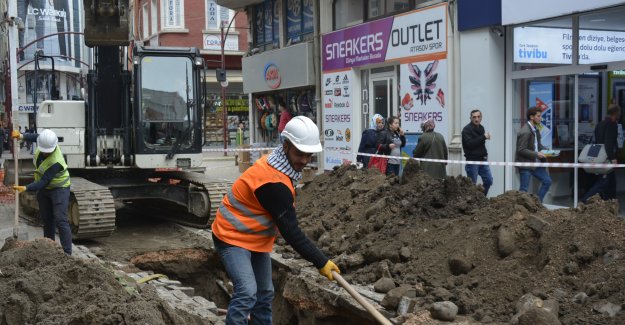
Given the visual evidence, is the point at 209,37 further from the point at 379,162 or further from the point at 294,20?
the point at 379,162

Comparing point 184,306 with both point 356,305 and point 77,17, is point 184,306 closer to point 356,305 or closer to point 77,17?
point 356,305

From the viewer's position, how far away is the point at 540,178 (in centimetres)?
1174

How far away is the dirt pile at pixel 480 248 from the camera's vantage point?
6371 millimetres

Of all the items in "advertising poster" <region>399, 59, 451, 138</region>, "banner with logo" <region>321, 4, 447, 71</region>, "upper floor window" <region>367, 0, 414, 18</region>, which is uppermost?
"upper floor window" <region>367, 0, 414, 18</region>

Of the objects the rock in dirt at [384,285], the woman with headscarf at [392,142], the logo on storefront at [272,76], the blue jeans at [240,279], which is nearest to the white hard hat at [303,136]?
the blue jeans at [240,279]

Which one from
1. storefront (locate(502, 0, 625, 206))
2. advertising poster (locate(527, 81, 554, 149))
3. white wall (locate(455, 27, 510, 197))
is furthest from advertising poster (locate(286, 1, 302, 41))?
advertising poster (locate(527, 81, 554, 149))

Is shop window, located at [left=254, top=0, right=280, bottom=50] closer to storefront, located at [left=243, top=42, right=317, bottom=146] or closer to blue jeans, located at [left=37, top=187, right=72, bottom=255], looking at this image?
storefront, located at [left=243, top=42, right=317, bottom=146]

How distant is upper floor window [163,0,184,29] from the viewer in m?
36.7

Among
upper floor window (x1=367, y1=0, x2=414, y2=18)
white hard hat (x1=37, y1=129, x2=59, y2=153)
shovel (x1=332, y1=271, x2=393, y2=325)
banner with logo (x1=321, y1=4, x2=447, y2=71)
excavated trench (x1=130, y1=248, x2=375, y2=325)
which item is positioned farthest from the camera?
upper floor window (x1=367, y1=0, x2=414, y2=18)

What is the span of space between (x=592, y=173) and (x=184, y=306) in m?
7.15

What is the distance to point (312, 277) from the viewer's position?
27.1ft

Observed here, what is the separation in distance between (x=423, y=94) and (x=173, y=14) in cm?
2415

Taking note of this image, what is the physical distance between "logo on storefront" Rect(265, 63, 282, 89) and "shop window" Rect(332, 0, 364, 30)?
141 inches

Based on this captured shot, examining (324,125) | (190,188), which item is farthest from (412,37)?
(190,188)
